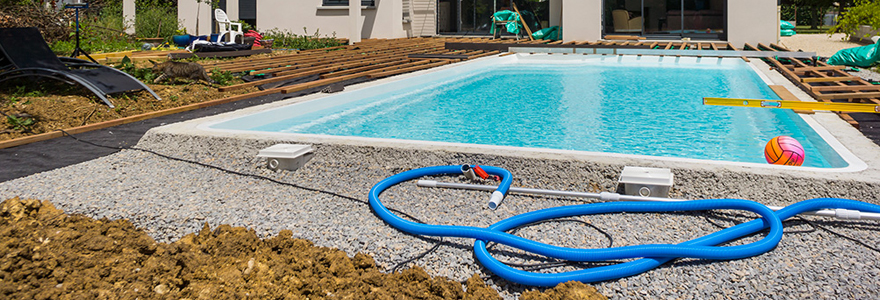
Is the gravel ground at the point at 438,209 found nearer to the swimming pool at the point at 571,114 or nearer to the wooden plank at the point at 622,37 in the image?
the swimming pool at the point at 571,114

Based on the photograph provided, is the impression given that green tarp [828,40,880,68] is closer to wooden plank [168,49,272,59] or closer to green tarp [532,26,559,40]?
green tarp [532,26,559,40]

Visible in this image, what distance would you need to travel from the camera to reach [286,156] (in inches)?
167

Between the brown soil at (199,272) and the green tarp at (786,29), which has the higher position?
the green tarp at (786,29)

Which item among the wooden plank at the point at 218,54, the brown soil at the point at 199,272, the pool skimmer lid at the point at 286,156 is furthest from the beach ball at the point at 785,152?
the wooden plank at the point at 218,54

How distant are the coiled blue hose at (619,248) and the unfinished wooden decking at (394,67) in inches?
105

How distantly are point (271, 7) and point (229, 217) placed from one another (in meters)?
16.1

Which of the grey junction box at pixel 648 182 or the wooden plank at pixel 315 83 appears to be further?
the wooden plank at pixel 315 83

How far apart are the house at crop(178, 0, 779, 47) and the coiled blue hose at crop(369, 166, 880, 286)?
13479 mm

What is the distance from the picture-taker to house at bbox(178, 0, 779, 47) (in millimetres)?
15164

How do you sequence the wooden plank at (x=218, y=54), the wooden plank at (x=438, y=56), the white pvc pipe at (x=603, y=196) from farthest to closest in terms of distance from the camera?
the wooden plank at (x=438, y=56)
the wooden plank at (x=218, y=54)
the white pvc pipe at (x=603, y=196)

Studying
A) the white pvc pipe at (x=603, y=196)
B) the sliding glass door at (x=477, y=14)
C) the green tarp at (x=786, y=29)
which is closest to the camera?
the white pvc pipe at (x=603, y=196)

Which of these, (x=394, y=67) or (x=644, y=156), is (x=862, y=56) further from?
(x=644, y=156)

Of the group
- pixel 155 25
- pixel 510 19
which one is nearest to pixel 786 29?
pixel 510 19

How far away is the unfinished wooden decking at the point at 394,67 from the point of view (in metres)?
7.09
